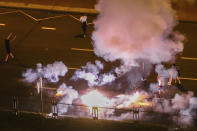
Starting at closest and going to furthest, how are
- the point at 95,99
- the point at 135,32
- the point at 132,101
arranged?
the point at 132,101 → the point at 95,99 → the point at 135,32

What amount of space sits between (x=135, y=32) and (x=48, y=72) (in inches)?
172

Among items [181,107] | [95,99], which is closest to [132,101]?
[95,99]

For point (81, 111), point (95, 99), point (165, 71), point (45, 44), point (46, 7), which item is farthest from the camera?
point (46, 7)

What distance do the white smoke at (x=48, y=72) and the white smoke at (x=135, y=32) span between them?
2.28 m

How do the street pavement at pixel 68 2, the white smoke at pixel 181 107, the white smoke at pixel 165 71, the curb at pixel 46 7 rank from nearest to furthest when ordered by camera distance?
the white smoke at pixel 181 107 → the white smoke at pixel 165 71 → the curb at pixel 46 7 → the street pavement at pixel 68 2

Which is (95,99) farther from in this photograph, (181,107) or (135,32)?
(135,32)

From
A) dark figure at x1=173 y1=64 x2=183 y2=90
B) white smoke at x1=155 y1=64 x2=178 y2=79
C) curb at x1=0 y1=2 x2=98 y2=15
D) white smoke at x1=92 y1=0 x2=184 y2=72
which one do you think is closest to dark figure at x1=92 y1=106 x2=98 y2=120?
white smoke at x1=92 y1=0 x2=184 y2=72

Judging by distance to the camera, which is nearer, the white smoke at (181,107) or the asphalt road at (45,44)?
the white smoke at (181,107)

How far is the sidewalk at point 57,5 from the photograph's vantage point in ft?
82.1

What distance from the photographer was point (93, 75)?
677 inches

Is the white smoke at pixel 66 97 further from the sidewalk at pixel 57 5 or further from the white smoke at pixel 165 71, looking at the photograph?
the sidewalk at pixel 57 5

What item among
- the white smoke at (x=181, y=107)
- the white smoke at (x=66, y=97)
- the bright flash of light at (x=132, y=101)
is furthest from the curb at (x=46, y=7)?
the white smoke at (x=181, y=107)

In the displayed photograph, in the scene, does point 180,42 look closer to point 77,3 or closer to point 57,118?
point 77,3

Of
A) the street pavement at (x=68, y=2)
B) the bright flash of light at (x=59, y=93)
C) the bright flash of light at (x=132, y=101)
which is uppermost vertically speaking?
the street pavement at (x=68, y=2)
